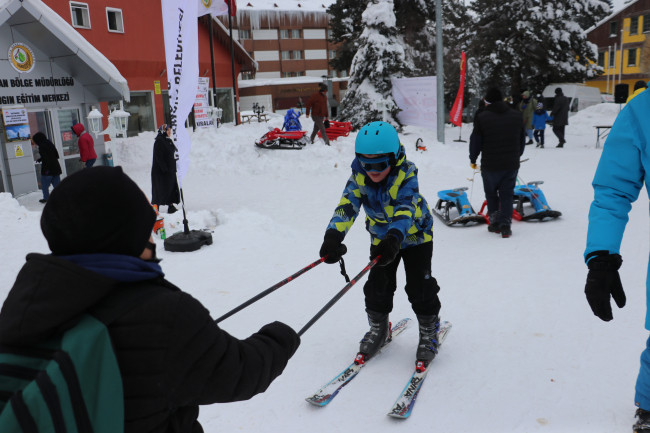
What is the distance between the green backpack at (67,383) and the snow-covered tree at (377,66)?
63.2ft

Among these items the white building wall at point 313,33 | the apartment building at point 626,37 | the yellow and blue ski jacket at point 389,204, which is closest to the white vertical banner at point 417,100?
the yellow and blue ski jacket at point 389,204

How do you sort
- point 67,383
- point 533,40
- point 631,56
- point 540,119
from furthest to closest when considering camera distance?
1. point 631,56
2. point 533,40
3. point 540,119
4. point 67,383

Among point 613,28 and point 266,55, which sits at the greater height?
point 613,28

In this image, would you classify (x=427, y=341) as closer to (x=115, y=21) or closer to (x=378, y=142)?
(x=378, y=142)

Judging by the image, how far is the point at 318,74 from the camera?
196 feet

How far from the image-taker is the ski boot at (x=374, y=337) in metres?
4.20

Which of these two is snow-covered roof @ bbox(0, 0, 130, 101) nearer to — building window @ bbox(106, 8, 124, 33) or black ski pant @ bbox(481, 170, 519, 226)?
building window @ bbox(106, 8, 124, 33)

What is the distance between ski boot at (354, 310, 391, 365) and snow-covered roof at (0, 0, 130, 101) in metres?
11.1

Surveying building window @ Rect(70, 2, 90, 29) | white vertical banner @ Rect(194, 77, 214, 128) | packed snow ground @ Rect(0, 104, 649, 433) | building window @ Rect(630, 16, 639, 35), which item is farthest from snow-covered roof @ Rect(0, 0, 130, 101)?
building window @ Rect(630, 16, 639, 35)

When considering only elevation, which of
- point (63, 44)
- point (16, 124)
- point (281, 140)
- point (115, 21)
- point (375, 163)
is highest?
point (115, 21)

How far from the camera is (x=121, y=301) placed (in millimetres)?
1392

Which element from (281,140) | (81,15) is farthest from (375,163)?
(81,15)

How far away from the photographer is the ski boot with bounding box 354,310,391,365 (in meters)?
4.20

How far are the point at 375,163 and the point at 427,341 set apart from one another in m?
1.51
